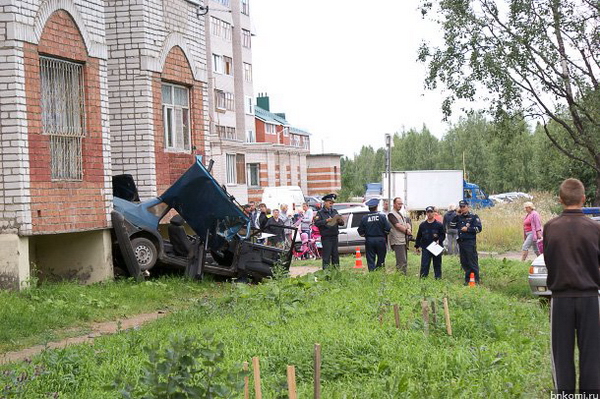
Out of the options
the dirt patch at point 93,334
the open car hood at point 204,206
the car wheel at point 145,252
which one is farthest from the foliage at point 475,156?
the dirt patch at point 93,334

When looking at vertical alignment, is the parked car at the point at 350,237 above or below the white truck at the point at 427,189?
below

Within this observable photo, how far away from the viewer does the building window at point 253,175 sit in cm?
7156

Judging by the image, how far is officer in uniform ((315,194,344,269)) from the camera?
1984cm

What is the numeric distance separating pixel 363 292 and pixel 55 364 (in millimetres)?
6743

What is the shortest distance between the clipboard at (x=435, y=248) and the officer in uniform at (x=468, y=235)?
470mm

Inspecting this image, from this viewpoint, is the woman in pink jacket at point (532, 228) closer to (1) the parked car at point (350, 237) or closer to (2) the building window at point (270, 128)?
(1) the parked car at point (350, 237)

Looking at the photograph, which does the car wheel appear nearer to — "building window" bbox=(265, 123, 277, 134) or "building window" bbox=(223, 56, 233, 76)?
"building window" bbox=(223, 56, 233, 76)

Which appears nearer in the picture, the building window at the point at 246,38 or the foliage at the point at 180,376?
the foliage at the point at 180,376

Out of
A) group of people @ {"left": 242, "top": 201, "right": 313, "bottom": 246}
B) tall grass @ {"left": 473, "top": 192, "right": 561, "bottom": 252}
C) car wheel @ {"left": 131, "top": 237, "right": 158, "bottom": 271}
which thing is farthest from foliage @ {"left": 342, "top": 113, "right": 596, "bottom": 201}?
car wheel @ {"left": 131, "top": 237, "right": 158, "bottom": 271}

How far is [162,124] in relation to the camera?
813 inches

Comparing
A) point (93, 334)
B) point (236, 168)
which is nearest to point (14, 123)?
point (93, 334)

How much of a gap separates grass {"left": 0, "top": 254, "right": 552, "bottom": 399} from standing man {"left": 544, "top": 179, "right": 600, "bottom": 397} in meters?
0.74

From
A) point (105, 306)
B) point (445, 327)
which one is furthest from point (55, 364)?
point (105, 306)

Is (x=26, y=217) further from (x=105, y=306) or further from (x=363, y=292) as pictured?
(x=363, y=292)
